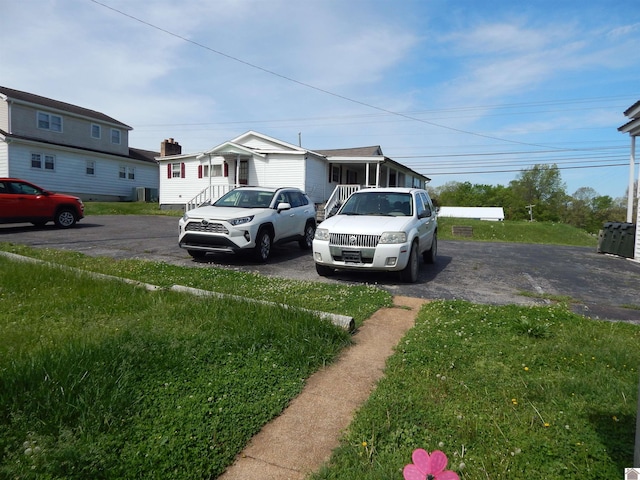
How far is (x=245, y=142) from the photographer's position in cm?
2806

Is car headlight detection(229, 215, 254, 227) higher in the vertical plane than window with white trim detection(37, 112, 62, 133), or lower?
lower

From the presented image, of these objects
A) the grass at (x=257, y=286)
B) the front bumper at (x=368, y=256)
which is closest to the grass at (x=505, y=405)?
the grass at (x=257, y=286)

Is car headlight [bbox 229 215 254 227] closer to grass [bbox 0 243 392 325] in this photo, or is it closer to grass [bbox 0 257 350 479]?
grass [bbox 0 243 392 325]

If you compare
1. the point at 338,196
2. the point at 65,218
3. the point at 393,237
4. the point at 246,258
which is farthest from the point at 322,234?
the point at 338,196

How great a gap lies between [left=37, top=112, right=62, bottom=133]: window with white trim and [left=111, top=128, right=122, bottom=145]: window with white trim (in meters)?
4.40

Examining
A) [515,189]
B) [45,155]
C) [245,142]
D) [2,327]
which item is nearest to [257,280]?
[2,327]

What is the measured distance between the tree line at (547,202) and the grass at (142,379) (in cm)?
8581

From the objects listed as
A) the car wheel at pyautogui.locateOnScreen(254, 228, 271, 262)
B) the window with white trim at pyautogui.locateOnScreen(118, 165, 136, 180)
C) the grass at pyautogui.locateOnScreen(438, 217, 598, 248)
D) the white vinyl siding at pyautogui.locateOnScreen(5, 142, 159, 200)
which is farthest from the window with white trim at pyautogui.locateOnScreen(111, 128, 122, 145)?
the car wheel at pyautogui.locateOnScreen(254, 228, 271, 262)

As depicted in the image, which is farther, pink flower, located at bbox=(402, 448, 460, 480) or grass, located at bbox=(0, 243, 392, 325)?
grass, located at bbox=(0, 243, 392, 325)

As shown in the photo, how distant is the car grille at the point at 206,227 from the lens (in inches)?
352

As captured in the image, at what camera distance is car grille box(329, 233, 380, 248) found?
23.9 feet

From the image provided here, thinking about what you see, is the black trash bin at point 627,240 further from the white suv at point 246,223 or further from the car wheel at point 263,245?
the car wheel at point 263,245

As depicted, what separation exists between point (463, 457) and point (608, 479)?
2.42 ft

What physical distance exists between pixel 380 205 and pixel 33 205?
41.1 feet
